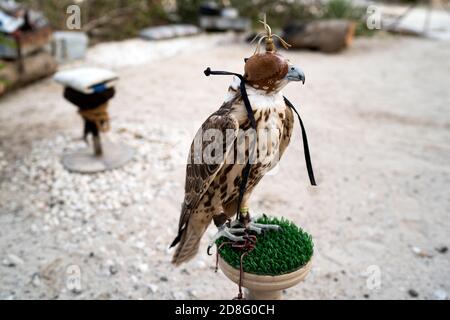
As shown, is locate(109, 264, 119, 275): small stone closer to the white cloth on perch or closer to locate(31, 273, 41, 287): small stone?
locate(31, 273, 41, 287): small stone

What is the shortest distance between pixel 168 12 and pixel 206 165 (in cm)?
878

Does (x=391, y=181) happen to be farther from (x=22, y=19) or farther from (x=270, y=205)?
(x=22, y=19)

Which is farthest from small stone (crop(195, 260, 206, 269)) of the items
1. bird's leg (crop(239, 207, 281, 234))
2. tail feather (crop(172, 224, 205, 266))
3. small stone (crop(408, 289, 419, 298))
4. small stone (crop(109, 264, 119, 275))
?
small stone (crop(408, 289, 419, 298))

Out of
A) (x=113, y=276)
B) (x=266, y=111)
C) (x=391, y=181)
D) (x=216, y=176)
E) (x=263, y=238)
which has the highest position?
(x=266, y=111)

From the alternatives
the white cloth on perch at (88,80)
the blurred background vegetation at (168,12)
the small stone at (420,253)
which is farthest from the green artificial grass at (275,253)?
the blurred background vegetation at (168,12)

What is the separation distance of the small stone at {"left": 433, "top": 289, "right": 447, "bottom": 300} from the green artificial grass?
114 cm

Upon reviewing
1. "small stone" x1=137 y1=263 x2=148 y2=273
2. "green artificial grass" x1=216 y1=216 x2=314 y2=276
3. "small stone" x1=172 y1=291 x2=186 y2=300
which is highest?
"green artificial grass" x1=216 y1=216 x2=314 y2=276

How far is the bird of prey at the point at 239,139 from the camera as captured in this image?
4.89 ft

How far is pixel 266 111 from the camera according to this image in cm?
155

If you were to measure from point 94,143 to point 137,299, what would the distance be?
1.78 metres

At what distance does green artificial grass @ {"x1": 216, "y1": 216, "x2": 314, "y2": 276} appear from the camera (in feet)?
5.81

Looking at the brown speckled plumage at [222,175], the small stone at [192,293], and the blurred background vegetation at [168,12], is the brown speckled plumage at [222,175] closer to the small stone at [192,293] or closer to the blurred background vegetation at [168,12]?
the small stone at [192,293]

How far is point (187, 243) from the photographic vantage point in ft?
6.51

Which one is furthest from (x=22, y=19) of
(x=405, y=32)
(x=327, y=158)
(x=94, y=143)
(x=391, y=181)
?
(x=405, y=32)
